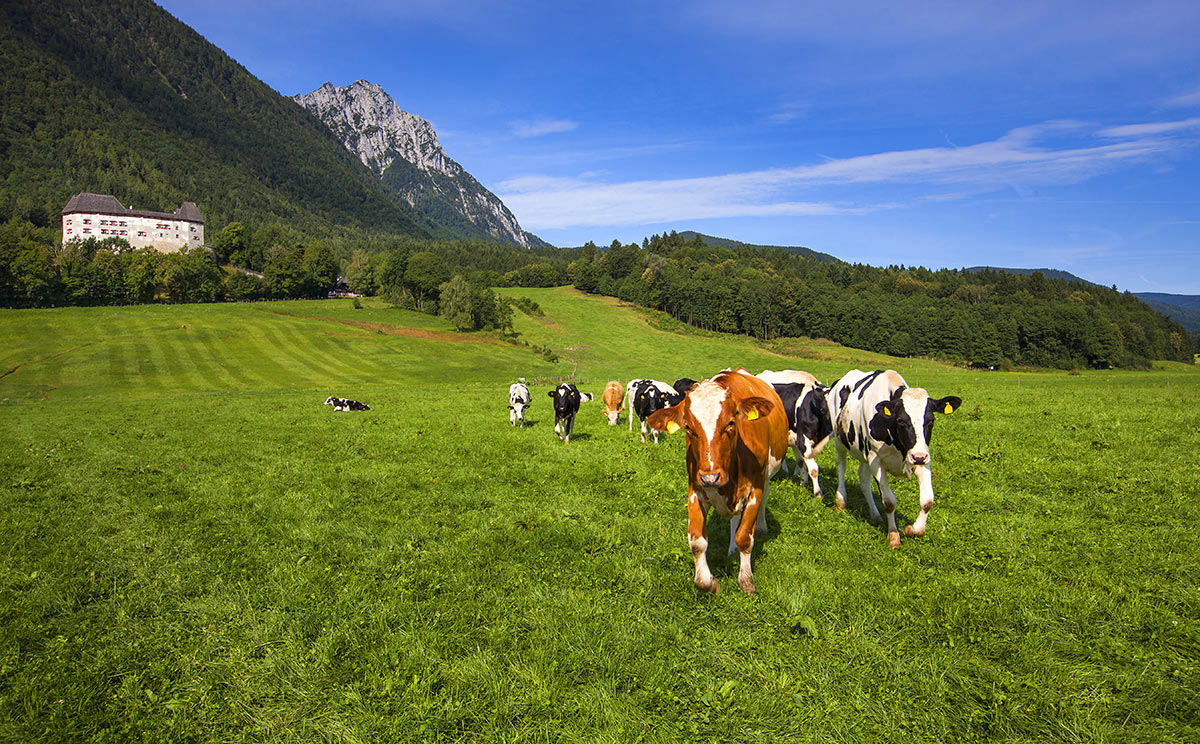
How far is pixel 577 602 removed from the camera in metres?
6.71

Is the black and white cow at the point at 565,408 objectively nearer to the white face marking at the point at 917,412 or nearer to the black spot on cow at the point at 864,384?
the black spot on cow at the point at 864,384

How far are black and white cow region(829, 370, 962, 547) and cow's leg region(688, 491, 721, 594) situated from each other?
3518 millimetres

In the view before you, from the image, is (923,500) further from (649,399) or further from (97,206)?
(97,206)

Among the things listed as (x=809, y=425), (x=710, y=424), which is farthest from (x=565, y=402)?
(x=710, y=424)

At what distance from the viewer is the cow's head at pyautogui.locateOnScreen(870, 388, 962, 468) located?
8328mm

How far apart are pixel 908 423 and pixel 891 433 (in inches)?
13.6

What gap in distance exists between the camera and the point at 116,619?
6387 millimetres

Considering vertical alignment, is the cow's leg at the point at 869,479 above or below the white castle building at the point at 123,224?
below

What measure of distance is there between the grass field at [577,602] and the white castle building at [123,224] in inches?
7167

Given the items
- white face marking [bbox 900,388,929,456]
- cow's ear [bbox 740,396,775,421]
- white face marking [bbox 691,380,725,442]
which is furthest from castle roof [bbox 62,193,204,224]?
white face marking [bbox 900,388,929,456]

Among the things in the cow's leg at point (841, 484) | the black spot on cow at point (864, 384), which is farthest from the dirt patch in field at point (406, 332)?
the black spot on cow at point (864, 384)

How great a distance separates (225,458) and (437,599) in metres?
11.9

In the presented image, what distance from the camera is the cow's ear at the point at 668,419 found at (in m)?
7.11

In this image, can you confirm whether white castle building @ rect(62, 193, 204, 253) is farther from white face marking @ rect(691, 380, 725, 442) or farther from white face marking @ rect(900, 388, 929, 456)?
white face marking @ rect(900, 388, 929, 456)
